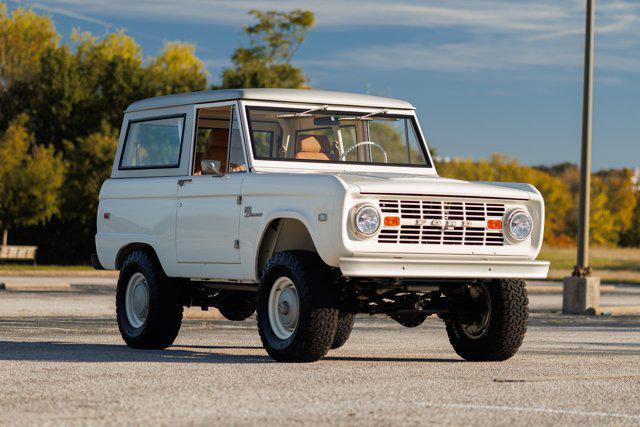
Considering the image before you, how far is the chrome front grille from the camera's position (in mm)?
11438

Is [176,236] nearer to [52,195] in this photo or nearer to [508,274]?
[508,274]

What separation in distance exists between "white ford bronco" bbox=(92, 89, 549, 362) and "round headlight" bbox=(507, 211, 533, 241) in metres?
0.01

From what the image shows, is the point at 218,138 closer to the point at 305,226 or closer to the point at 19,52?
the point at 305,226

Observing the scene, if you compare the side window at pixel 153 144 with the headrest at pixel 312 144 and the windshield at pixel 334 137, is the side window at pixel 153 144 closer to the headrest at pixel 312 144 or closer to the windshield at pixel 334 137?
the windshield at pixel 334 137

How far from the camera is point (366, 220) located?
11.2 metres

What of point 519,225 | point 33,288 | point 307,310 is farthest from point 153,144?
point 33,288

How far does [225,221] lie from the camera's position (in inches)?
491

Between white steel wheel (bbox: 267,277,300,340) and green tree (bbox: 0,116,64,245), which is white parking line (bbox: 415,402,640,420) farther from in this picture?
green tree (bbox: 0,116,64,245)

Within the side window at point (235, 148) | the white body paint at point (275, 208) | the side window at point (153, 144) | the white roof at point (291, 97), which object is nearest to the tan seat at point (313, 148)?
the white body paint at point (275, 208)

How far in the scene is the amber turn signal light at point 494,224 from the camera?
11.9m

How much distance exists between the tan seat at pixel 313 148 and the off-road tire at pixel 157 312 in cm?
193

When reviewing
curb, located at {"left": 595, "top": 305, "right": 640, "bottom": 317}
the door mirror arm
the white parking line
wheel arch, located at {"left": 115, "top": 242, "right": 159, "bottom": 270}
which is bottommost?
curb, located at {"left": 595, "top": 305, "right": 640, "bottom": 317}

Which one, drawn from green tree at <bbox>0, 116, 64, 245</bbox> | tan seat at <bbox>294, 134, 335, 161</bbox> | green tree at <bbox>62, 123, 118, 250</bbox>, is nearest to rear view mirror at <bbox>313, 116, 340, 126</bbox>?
tan seat at <bbox>294, 134, 335, 161</bbox>

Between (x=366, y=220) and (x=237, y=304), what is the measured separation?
3.19 metres
